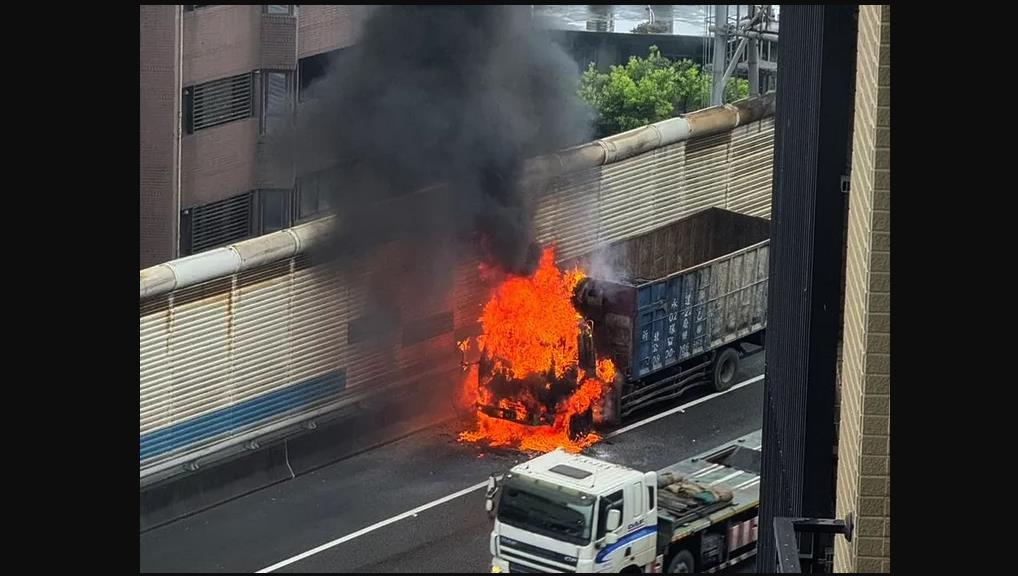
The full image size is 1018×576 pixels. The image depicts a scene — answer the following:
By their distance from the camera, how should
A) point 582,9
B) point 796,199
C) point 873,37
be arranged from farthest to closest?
point 582,9
point 796,199
point 873,37

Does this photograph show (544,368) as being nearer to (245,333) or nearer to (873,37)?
(245,333)

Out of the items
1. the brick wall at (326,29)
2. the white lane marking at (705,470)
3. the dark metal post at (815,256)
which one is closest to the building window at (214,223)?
the brick wall at (326,29)

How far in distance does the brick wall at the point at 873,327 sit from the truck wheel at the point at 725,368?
54.7ft

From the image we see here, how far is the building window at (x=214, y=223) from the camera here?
97.6ft

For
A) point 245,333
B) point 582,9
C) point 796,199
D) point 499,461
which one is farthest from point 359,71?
point 796,199

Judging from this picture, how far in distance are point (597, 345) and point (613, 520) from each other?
6.56 m

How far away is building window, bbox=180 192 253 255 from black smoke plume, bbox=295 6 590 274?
1.65 metres

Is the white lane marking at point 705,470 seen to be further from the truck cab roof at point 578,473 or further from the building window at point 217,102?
the building window at point 217,102

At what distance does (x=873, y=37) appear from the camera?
9969mm

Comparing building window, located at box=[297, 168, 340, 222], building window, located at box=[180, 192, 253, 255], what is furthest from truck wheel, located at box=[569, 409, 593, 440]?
building window, located at box=[180, 192, 253, 255]

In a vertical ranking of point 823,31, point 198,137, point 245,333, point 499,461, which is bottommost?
point 499,461

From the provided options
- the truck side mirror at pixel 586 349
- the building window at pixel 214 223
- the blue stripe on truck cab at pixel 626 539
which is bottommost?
the blue stripe on truck cab at pixel 626 539

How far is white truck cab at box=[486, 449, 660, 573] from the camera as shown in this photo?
18.9m

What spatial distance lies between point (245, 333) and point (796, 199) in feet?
39.7
